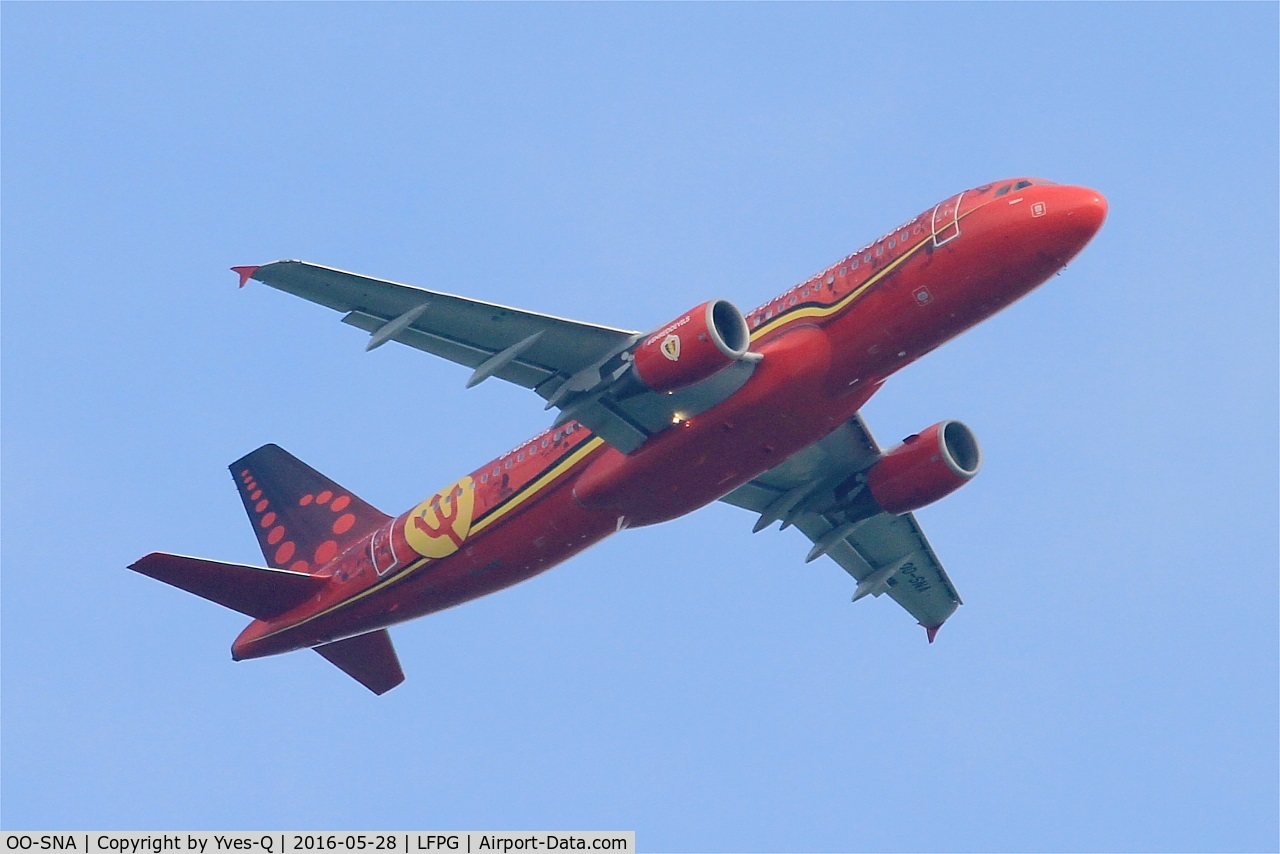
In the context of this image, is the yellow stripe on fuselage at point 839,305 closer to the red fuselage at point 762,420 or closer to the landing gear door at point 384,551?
the red fuselage at point 762,420

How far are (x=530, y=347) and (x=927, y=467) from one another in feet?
36.9

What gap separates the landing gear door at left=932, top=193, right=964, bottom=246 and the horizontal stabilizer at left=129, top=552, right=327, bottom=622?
1847cm

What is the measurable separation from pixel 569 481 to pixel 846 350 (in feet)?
25.3

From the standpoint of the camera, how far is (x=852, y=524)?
4838cm

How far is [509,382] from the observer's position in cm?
4303

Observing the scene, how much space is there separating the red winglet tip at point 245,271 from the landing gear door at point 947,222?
14983 mm

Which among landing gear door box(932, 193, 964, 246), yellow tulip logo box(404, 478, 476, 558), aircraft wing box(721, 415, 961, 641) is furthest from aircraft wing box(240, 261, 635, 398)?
aircraft wing box(721, 415, 961, 641)

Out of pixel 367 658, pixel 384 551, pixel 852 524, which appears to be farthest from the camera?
pixel 367 658

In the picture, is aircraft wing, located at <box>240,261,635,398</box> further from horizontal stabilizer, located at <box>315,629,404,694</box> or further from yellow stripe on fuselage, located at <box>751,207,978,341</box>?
horizontal stabilizer, located at <box>315,629,404,694</box>

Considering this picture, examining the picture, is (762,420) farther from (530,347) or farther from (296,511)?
(296,511)

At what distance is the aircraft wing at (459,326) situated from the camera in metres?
40.2

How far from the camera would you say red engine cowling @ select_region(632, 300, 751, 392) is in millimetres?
39625
